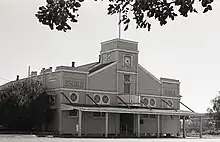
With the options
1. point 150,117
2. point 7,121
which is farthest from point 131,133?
point 7,121

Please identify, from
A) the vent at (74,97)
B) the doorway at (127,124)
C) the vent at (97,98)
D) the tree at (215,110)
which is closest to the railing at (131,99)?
the doorway at (127,124)

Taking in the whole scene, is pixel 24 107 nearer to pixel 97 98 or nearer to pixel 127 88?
pixel 97 98

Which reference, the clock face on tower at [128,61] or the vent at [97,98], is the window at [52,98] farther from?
the clock face on tower at [128,61]

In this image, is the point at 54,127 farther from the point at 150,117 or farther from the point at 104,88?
the point at 150,117

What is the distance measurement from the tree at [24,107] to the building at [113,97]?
1710 mm

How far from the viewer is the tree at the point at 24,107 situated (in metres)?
50.4

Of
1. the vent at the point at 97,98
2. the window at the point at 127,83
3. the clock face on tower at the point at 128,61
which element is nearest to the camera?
the vent at the point at 97,98

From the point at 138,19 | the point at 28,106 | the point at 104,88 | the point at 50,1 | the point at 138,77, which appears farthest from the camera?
the point at 138,77

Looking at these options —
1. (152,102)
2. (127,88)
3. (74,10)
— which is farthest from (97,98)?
(74,10)

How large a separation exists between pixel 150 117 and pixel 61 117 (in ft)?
42.1

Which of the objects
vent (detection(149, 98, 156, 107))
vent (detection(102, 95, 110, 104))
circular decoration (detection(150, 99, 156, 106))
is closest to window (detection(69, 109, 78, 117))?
vent (detection(102, 95, 110, 104))

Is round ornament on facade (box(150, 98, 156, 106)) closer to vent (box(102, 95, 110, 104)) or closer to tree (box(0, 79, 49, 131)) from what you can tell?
vent (box(102, 95, 110, 104))

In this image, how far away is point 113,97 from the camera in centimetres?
5581

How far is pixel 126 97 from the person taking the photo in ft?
183
